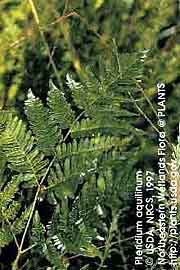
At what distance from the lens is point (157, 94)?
3.30 feet

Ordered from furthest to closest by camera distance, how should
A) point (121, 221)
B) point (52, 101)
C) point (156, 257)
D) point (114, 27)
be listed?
1. point (114, 27)
2. point (121, 221)
3. point (156, 257)
4. point (52, 101)

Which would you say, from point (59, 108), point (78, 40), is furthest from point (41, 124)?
point (78, 40)

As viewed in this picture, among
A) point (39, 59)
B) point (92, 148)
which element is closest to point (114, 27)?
point (39, 59)

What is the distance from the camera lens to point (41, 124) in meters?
0.54

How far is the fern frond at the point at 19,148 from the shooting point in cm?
54

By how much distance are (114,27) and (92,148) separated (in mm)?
588

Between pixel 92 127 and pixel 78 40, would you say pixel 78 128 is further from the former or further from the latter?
pixel 78 40

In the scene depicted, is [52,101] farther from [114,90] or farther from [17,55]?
[17,55]

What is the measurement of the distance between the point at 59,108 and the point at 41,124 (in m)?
0.02

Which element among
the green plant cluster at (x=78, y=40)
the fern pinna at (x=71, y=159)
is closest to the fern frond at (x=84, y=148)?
the fern pinna at (x=71, y=159)

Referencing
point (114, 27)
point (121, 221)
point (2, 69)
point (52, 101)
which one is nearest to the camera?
point (52, 101)

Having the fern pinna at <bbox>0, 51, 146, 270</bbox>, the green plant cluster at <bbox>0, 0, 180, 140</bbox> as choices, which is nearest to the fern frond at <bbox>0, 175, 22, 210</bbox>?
the fern pinna at <bbox>0, 51, 146, 270</bbox>

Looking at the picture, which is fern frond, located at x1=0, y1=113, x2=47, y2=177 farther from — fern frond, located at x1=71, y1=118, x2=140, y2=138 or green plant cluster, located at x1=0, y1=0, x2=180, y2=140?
green plant cluster, located at x1=0, y1=0, x2=180, y2=140

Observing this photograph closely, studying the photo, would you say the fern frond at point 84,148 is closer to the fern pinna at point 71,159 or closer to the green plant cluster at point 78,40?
the fern pinna at point 71,159
